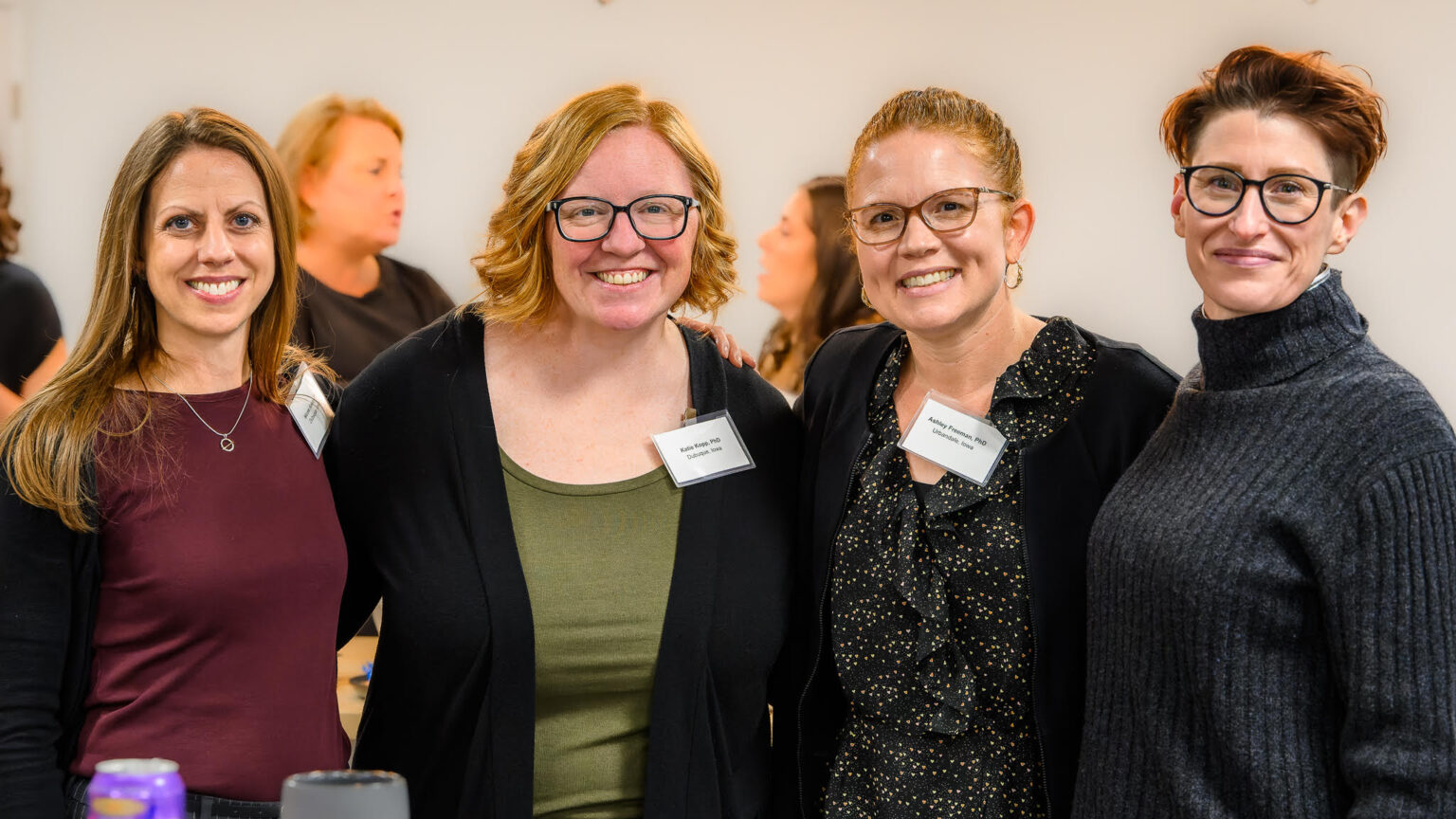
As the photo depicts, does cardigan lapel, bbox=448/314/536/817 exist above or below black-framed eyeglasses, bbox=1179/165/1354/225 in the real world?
below

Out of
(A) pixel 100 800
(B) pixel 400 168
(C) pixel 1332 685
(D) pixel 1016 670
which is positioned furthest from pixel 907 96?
(B) pixel 400 168

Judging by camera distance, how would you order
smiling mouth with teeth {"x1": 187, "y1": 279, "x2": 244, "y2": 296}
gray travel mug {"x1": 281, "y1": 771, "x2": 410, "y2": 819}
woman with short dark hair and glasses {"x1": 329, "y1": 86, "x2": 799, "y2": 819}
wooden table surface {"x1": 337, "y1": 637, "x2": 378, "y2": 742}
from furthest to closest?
wooden table surface {"x1": 337, "y1": 637, "x2": 378, "y2": 742}
woman with short dark hair and glasses {"x1": 329, "y1": 86, "x2": 799, "y2": 819}
smiling mouth with teeth {"x1": 187, "y1": 279, "x2": 244, "y2": 296}
gray travel mug {"x1": 281, "y1": 771, "x2": 410, "y2": 819}

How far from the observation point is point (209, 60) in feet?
12.8

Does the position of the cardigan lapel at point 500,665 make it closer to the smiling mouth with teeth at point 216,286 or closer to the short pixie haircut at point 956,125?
the smiling mouth with teeth at point 216,286

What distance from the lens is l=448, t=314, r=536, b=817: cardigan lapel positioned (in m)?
1.82

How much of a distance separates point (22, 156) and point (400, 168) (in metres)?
1.10

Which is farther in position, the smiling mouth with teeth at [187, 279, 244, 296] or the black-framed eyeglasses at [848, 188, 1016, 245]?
the black-framed eyeglasses at [848, 188, 1016, 245]

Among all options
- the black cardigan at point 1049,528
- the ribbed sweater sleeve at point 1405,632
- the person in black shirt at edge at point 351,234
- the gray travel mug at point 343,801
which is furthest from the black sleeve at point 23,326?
the ribbed sweater sleeve at point 1405,632

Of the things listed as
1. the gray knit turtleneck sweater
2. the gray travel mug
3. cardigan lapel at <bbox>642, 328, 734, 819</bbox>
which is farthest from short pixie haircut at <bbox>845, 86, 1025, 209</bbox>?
the gray travel mug

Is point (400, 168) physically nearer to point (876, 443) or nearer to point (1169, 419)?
point (876, 443)

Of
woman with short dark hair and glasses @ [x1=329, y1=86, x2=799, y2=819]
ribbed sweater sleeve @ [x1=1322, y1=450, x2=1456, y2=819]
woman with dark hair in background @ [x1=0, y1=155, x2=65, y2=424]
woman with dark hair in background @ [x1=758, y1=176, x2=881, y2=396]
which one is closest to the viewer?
ribbed sweater sleeve @ [x1=1322, y1=450, x2=1456, y2=819]

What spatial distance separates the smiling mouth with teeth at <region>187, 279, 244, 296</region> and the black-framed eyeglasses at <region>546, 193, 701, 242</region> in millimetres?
493

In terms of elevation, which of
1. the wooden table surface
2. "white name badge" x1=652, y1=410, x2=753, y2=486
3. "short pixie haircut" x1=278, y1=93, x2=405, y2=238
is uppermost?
"short pixie haircut" x1=278, y1=93, x2=405, y2=238

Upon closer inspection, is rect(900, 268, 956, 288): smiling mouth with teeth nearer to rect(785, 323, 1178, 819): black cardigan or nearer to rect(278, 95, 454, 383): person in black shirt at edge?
rect(785, 323, 1178, 819): black cardigan
